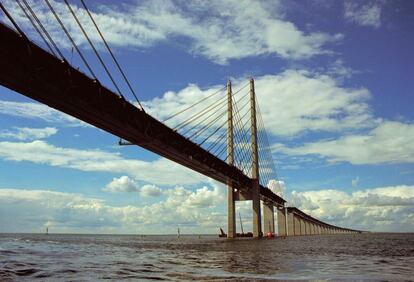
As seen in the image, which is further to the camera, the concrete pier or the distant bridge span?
the concrete pier

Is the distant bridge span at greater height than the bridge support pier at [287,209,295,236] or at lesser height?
greater

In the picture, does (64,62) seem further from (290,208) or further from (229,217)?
(290,208)

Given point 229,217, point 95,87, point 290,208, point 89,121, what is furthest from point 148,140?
point 290,208

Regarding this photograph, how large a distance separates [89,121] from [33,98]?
7.62m

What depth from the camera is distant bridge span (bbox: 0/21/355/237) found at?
2776 centimetres

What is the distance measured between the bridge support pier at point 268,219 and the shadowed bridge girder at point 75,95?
58.7m

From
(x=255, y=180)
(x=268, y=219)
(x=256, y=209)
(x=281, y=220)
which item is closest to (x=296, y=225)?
(x=281, y=220)

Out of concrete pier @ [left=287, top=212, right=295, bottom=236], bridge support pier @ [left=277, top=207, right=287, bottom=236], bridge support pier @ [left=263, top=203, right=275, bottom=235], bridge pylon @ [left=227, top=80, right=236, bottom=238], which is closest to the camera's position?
bridge pylon @ [left=227, top=80, right=236, bottom=238]

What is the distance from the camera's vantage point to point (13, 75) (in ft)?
96.5

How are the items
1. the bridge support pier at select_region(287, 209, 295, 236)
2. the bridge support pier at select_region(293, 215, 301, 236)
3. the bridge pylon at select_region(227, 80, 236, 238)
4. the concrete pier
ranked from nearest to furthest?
the bridge pylon at select_region(227, 80, 236, 238), the bridge support pier at select_region(287, 209, 295, 236), the concrete pier, the bridge support pier at select_region(293, 215, 301, 236)

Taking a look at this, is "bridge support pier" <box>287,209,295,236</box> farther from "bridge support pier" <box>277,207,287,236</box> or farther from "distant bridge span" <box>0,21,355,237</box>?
"distant bridge span" <box>0,21,355,237</box>

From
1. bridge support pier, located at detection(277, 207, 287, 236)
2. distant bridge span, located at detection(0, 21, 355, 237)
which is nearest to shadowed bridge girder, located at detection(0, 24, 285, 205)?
distant bridge span, located at detection(0, 21, 355, 237)

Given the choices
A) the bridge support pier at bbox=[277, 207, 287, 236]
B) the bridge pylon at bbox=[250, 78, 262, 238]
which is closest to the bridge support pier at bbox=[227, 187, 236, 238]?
the bridge pylon at bbox=[250, 78, 262, 238]

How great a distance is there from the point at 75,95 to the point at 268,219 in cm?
8827
